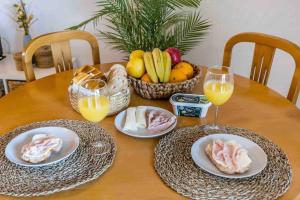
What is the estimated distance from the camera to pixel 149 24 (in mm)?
2066

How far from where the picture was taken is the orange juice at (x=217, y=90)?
1.15 m

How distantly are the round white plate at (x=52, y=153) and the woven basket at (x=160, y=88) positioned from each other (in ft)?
1.22

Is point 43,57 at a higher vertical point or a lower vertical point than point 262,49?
lower

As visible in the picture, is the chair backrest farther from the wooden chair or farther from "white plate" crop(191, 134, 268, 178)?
"white plate" crop(191, 134, 268, 178)

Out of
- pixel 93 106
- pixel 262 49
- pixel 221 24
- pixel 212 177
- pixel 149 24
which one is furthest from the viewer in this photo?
pixel 221 24

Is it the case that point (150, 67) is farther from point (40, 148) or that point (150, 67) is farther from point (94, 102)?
point (40, 148)

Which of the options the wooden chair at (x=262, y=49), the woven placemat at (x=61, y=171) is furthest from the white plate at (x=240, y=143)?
the wooden chair at (x=262, y=49)

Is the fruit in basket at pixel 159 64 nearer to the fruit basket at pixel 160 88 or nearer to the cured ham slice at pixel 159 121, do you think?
the fruit basket at pixel 160 88

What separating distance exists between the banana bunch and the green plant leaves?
2.46 feet

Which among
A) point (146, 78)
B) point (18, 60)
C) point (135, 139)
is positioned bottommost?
point (18, 60)

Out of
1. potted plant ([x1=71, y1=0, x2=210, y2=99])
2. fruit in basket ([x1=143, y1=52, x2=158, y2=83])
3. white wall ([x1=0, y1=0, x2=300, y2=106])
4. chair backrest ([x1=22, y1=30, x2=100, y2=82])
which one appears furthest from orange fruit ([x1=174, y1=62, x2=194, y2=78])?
white wall ([x1=0, y1=0, x2=300, y2=106])

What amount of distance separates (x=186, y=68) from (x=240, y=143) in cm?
45

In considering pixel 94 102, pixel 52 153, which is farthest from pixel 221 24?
pixel 52 153

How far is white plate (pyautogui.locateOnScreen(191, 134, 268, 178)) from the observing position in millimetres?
932
